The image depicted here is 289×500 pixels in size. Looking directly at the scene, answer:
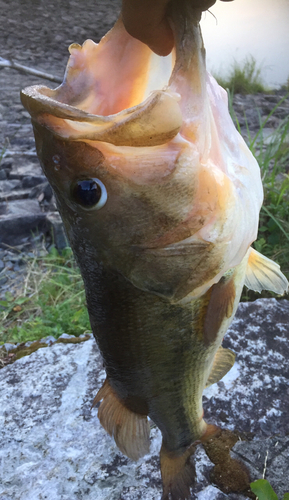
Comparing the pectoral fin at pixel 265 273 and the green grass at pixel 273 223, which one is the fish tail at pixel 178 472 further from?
the green grass at pixel 273 223

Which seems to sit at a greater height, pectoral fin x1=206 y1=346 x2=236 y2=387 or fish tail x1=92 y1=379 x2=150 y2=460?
pectoral fin x1=206 y1=346 x2=236 y2=387

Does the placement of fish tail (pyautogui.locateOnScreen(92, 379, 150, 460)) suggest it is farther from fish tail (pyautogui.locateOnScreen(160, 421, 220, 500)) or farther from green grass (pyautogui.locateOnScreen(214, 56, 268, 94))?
green grass (pyautogui.locateOnScreen(214, 56, 268, 94))

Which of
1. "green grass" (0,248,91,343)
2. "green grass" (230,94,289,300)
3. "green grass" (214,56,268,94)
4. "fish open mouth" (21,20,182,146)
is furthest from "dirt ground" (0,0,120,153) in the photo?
"fish open mouth" (21,20,182,146)

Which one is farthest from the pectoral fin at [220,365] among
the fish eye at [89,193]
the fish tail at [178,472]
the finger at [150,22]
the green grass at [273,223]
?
the green grass at [273,223]

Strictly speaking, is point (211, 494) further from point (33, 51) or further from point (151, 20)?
point (33, 51)

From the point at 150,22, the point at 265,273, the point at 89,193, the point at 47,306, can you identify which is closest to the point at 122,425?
the point at 265,273

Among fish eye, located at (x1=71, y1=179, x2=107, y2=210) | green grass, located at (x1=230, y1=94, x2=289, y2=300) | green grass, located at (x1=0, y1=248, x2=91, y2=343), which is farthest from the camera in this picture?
green grass, located at (x1=230, y1=94, x2=289, y2=300)
